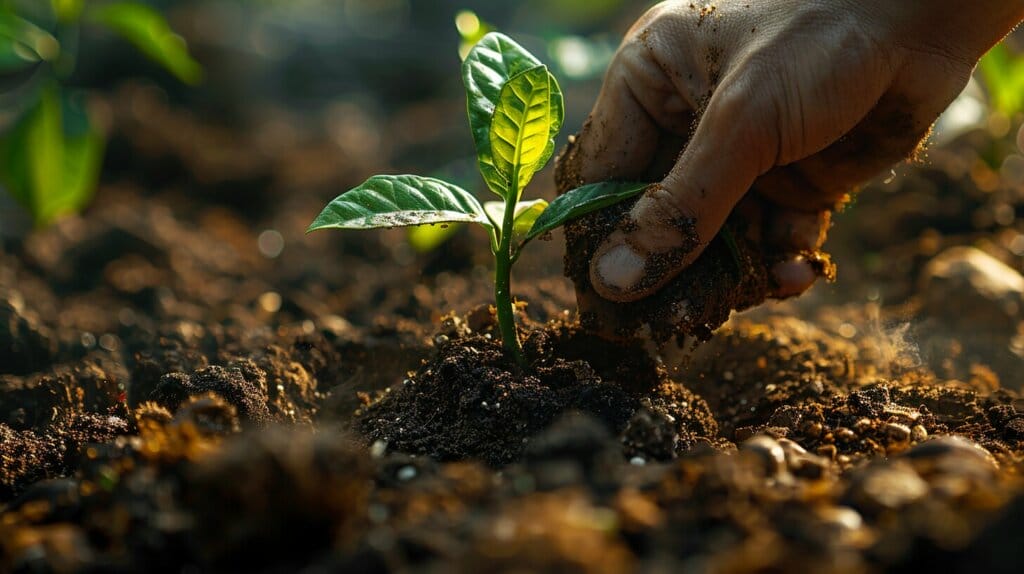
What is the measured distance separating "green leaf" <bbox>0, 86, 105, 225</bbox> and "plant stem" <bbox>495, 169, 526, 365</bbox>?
7.04 feet

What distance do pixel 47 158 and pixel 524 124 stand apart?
228 cm

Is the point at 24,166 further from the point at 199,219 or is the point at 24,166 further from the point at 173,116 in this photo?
the point at 173,116

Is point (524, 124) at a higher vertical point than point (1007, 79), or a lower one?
lower

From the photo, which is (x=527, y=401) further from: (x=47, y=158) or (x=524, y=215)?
(x=47, y=158)

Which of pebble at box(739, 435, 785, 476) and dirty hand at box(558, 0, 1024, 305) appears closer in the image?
pebble at box(739, 435, 785, 476)

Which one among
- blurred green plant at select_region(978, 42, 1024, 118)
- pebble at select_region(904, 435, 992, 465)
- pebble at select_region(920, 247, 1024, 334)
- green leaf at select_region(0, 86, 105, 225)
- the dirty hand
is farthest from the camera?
blurred green plant at select_region(978, 42, 1024, 118)

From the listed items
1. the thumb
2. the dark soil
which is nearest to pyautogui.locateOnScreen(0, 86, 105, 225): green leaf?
the dark soil

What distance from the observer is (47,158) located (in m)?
3.04

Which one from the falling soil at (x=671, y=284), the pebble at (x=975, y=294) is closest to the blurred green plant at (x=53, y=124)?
the falling soil at (x=671, y=284)

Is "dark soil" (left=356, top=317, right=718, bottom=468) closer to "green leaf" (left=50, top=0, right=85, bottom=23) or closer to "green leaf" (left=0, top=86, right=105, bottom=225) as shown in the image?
"green leaf" (left=0, top=86, right=105, bottom=225)

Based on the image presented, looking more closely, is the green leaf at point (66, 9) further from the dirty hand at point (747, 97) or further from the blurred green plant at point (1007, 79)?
the blurred green plant at point (1007, 79)

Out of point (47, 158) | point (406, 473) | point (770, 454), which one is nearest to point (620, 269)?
point (770, 454)

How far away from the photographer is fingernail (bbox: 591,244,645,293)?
1637mm

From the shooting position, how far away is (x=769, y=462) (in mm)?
1246
